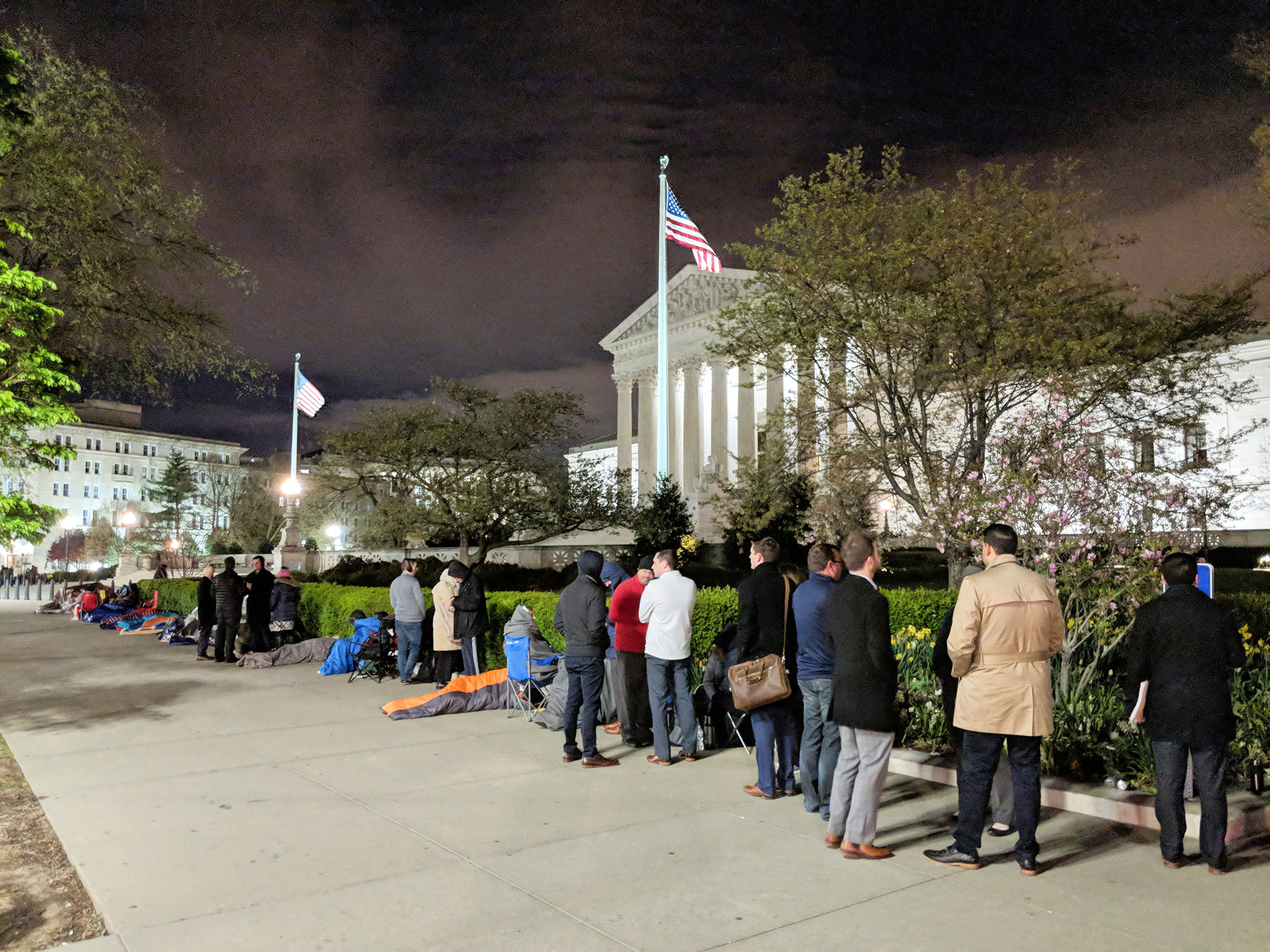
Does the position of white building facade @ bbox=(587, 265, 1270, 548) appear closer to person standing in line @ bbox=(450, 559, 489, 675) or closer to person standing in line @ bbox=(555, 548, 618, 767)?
person standing in line @ bbox=(450, 559, 489, 675)

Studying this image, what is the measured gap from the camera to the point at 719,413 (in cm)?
5656

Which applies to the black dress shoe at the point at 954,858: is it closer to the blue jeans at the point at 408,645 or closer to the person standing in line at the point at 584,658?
the person standing in line at the point at 584,658

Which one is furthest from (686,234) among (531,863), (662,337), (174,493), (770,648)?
(174,493)

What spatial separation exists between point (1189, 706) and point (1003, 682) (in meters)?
1.19

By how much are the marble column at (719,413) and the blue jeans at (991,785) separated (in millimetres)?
48986

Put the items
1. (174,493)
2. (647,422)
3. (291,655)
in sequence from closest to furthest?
(291,655) → (647,422) → (174,493)

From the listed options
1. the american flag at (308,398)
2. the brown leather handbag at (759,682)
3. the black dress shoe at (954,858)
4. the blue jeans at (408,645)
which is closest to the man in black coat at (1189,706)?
the black dress shoe at (954,858)

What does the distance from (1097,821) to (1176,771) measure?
3.63ft

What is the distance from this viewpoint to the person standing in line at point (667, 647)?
855cm

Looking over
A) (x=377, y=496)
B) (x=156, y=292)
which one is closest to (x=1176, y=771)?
(x=156, y=292)

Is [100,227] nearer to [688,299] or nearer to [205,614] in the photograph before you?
[205,614]

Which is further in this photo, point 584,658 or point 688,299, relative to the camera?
point 688,299

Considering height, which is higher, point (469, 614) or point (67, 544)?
point (67, 544)

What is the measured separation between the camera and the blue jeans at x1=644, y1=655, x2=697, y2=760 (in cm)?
862
